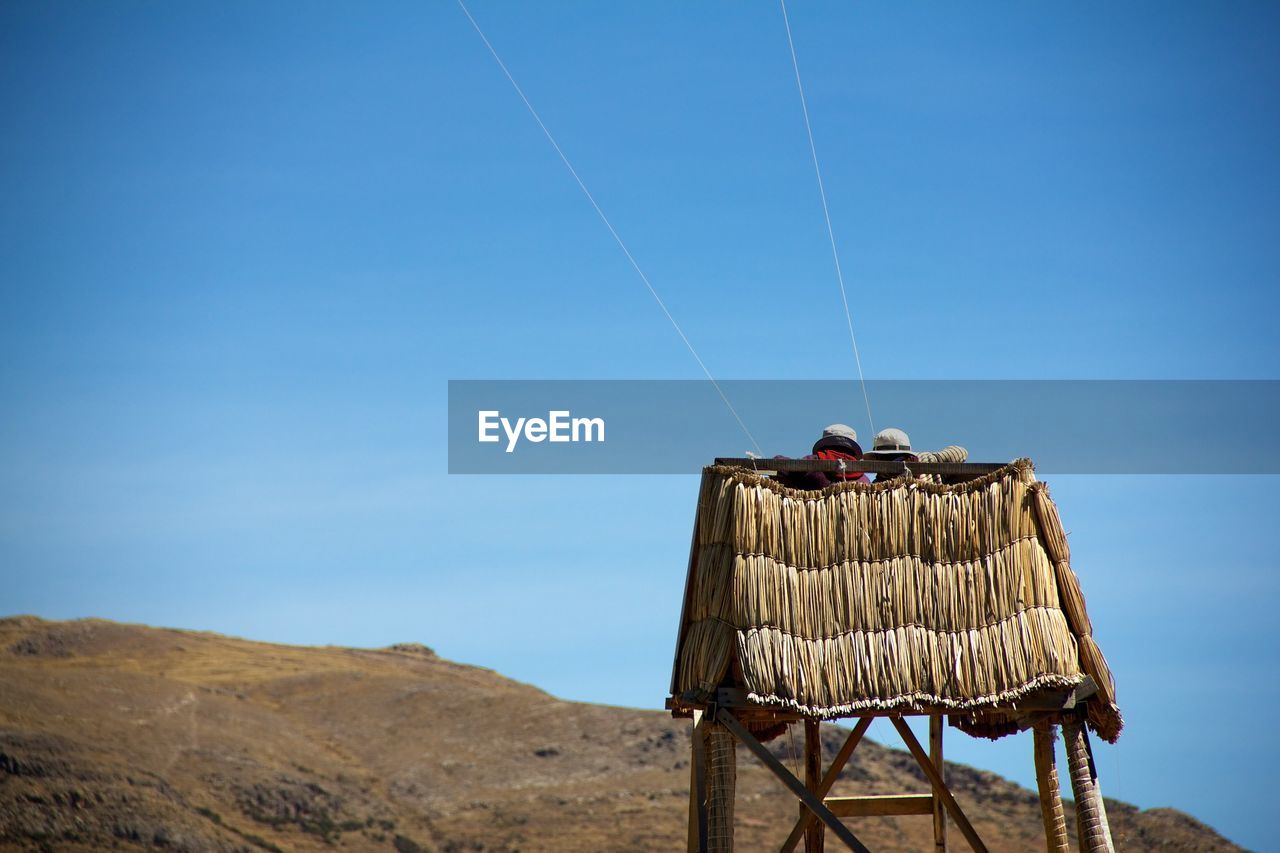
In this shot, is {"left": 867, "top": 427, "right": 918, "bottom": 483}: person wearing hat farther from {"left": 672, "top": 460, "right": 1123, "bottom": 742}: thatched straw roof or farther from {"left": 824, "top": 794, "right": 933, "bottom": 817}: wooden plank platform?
{"left": 824, "top": 794, "right": 933, "bottom": 817}: wooden plank platform

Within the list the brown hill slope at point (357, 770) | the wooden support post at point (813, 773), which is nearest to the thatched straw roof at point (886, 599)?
the wooden support post at point (813, 773)

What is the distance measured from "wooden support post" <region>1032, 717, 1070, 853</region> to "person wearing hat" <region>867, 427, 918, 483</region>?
2.39 metres

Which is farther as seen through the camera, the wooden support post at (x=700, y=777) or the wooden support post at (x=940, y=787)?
the wooden support post at (x=940, y=787)

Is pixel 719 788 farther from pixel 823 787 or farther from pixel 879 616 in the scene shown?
pixel 823 787

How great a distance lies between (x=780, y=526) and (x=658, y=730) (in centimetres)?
5591

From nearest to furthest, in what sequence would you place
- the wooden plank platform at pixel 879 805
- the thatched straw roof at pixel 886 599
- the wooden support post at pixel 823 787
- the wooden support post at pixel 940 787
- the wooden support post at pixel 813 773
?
1. the thatched straw roof at pixel 886 599
2. the wooden support post at pixel 940 787
3. the wooden support post at pixel 823 787
4. the wooden support post at pixel 813 773
5. the wooden plank platform at pixel 879 805

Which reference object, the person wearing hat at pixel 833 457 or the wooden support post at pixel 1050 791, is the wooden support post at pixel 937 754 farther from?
the person wearing hat at pixel 833 457

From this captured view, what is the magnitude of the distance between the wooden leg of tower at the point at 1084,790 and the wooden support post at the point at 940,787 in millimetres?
908

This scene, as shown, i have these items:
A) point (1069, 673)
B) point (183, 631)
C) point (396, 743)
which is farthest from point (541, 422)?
point (183, 631)

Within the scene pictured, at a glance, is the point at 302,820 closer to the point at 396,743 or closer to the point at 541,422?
the point at 396,743

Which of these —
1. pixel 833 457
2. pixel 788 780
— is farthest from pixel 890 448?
pixel 788 780

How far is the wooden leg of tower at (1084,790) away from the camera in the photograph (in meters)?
12.0

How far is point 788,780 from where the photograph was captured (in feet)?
40.9

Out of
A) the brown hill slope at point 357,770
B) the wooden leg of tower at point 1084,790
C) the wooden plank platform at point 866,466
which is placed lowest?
the wooden leg of tower at point 1084,790
